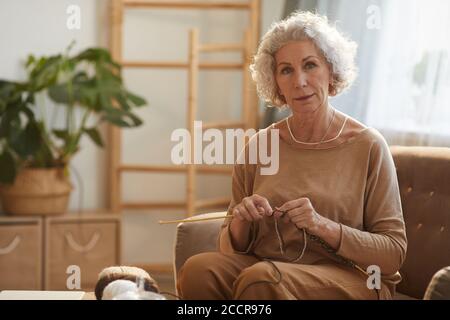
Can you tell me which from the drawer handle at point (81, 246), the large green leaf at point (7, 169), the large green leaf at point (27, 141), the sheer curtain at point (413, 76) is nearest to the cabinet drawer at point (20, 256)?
the drawer handle at point (81, 246)

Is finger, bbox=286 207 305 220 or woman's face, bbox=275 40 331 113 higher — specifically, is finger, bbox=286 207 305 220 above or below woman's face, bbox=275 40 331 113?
below

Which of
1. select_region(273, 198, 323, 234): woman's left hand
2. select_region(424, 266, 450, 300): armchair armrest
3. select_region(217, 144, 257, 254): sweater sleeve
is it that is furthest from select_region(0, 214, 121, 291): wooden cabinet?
select_region(424, 266, 450, 300): armchair armrest

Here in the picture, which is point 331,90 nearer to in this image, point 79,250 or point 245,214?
point 245,214

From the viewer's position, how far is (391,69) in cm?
310

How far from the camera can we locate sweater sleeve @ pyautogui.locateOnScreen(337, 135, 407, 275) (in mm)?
1801

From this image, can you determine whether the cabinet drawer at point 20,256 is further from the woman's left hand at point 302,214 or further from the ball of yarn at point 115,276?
the woman's left hand at point 302,214

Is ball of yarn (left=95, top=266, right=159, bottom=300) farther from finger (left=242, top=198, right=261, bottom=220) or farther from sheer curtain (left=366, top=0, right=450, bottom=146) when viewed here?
sheer curtain (left=366, top=0, right=450, bottom=146)

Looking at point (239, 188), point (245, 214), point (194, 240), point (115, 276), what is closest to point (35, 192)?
point (194, 240)

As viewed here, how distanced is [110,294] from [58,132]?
2.15 metres

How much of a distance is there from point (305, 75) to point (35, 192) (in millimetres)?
2000

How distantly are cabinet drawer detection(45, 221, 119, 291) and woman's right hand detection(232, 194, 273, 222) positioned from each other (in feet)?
6.49

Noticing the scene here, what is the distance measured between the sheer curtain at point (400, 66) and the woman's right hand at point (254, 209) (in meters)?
1.22

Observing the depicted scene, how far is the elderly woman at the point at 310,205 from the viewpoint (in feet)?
5.80
